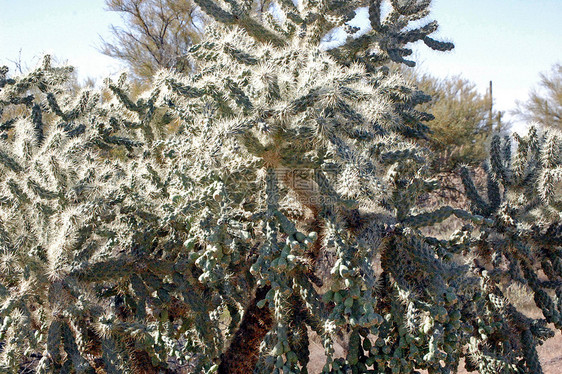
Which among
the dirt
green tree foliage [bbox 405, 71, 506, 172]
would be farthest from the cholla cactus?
green tree foliage [bbox 405, 71, 506, 172]

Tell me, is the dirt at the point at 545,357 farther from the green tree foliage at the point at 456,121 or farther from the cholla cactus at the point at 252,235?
the green tree foliage at the point at 456,121

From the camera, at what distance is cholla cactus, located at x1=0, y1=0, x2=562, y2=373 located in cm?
240

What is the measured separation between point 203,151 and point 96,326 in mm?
1130

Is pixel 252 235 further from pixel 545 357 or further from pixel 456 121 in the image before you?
pixel 456 121

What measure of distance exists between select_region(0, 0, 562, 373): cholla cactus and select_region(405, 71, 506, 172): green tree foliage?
861 centimetres

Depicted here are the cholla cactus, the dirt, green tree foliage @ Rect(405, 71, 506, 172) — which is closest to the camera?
the cholla cactus

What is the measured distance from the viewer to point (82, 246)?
2.80 metres

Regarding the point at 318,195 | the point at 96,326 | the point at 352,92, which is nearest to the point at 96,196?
the point at 96,326

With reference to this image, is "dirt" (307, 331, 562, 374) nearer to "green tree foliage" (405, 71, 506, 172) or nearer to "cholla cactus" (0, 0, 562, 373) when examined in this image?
"cholla cactus" (0, 0, 562, 373)

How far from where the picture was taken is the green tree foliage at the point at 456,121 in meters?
12.2

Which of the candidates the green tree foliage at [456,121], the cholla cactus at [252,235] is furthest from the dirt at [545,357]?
the green tree foliage at [456,121]

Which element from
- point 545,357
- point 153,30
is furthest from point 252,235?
point 153,30

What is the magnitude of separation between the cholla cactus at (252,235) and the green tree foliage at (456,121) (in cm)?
861

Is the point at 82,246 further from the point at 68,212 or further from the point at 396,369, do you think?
the point at 396,369
